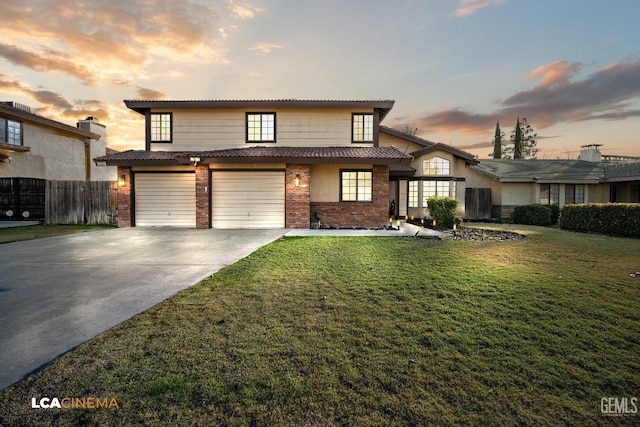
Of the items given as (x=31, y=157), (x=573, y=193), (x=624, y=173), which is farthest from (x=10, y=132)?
(x=624, y=173)

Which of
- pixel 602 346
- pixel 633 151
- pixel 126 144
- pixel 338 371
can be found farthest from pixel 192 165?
pixel 633 151

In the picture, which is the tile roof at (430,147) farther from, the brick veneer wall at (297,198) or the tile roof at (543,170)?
the brick veneer wall at (297,198)

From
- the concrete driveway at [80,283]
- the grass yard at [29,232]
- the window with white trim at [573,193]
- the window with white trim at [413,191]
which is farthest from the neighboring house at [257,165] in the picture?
the window with white trim at [573,193]

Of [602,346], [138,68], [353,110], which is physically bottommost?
[602,346]

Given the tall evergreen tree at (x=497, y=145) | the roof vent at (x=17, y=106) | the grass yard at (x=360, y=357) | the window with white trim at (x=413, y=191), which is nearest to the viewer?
the grass yard at (x=360, y=357)

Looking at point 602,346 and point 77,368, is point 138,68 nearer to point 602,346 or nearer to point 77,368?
point 77,368

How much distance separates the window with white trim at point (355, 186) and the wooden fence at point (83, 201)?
1207cm

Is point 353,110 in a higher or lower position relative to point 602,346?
higher

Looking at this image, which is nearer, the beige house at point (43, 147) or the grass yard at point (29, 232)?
the grass yard at point (29, 232)

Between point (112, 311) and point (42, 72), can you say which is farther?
point (42, 72)

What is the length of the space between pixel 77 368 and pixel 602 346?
477 cm

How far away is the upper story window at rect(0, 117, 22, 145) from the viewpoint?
16008 millimetres

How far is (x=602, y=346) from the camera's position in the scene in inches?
109

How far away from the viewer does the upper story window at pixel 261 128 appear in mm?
14289
